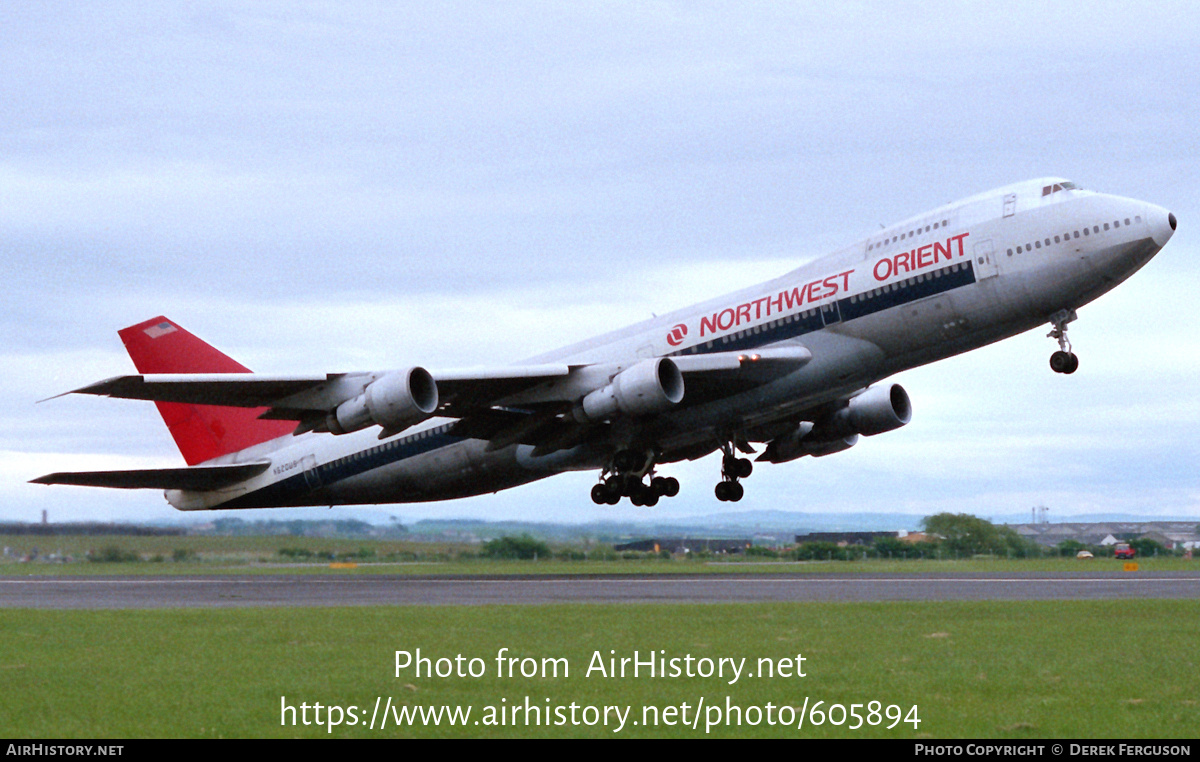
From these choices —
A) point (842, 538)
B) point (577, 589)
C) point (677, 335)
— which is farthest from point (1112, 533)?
point (577, 589)

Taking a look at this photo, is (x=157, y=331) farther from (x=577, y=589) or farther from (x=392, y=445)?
(x=577, y=589)

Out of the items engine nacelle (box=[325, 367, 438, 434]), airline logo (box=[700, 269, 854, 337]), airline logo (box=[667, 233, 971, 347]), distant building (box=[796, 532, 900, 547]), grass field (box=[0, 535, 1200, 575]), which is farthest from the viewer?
distant building (box=[796, 532, 900, 547])

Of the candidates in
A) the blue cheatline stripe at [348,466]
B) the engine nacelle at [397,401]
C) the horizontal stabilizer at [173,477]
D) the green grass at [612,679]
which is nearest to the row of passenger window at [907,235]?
the engine nacelle at [397,401]

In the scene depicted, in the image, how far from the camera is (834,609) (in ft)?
71.6

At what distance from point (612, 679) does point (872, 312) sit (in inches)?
776

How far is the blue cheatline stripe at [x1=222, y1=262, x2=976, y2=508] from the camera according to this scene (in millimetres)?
30906

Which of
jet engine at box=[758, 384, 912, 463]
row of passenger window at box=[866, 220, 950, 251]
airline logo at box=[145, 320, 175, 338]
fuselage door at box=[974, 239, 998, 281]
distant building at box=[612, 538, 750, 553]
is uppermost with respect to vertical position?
row of passenger window at box=[866, 220, 950, 251]

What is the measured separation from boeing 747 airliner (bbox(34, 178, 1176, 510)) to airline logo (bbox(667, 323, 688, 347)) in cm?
8

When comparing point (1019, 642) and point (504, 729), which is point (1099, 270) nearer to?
point (1019, 642)

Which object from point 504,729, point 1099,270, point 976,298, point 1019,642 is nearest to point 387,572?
→ point 976,298

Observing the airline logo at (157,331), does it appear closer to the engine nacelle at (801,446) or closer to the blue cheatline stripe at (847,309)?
the blue cheatline stripe at (847,309)

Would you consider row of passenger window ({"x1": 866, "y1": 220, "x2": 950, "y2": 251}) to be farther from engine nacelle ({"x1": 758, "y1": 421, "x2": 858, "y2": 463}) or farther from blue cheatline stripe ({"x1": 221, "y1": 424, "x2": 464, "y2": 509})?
blue cheatline stripe ({"x1": 221, "y1": 424, "x2": 464, "y2": 509})

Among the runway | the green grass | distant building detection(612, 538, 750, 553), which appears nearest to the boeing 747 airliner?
the runway

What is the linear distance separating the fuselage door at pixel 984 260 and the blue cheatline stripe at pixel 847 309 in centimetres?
15
